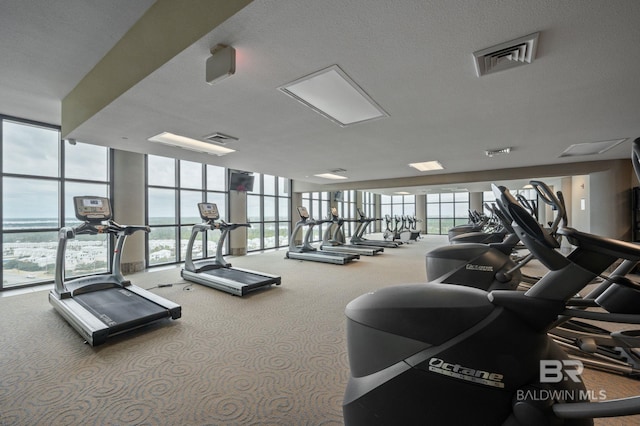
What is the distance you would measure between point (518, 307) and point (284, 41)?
6.81 ft

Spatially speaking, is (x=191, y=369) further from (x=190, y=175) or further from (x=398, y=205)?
(x=398, y=205)

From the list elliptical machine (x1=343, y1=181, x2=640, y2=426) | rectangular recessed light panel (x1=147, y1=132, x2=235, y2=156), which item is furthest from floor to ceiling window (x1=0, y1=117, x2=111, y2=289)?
elliptical machine (x1=343, y1=181, x2=640, y2=426)

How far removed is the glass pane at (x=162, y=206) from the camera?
21.3 ft

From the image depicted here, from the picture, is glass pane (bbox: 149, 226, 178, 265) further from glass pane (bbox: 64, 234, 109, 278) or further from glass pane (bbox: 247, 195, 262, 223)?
glass pane (bbox: 247, 195, 262, 223)

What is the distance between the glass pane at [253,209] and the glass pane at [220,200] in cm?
96

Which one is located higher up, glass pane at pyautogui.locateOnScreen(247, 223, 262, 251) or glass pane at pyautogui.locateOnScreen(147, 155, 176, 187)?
glass pane at pyautogui.locateOnScreen(147, 155, 176, 187)

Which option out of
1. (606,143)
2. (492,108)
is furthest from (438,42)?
(606,143)

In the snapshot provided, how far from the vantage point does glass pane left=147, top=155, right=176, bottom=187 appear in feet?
21.4

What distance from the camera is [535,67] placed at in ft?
7.13

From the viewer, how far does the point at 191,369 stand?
227 cm

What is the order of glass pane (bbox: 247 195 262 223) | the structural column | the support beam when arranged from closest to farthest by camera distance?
1. the support beam
2. the structural column
3. glass pane (bbox: 247 195 262 223)

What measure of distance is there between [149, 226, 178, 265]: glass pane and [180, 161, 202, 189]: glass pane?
4.17ft

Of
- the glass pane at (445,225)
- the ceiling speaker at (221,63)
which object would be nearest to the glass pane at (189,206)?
the ceiling speaker at (221,63)

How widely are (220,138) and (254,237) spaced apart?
563cm
